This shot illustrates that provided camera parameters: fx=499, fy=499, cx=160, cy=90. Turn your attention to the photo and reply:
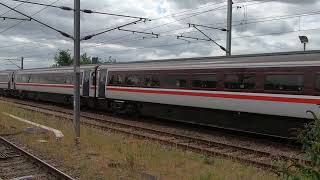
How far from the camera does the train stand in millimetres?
15242

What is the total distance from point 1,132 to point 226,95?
27.8 feet

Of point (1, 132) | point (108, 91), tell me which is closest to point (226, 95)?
point (1, 132)

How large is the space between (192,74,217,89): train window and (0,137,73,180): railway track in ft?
25.3

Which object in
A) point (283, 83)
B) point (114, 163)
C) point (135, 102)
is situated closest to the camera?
point (114, 163)

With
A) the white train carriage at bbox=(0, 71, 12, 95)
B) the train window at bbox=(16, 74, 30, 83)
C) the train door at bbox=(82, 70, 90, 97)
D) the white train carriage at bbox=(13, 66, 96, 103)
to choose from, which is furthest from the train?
the white train carriage at bbox=(0, 71, 12, 95)

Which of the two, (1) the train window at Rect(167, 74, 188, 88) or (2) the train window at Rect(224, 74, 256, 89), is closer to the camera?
(2) the train window at Rect(224, 74, 256, 89)

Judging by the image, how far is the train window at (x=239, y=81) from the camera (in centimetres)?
1695

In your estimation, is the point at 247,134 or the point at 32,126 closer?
the point at 247,134

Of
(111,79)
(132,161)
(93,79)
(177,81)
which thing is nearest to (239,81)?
(177,81)

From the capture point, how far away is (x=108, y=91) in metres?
27.4

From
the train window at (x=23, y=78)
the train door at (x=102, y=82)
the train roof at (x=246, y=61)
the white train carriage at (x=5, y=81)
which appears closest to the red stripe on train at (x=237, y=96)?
the train roof at (x=246, y=61)

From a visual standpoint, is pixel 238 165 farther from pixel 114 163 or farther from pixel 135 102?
pixel 135 102

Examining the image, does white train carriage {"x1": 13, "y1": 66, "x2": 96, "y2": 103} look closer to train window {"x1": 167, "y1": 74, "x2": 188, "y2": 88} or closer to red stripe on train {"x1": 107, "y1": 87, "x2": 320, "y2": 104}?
red stripe on train {"x1": 107, "y1": 87, "x2": 320, "y2": 104}

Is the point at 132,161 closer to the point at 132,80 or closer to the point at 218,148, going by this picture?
the point at 218,148
